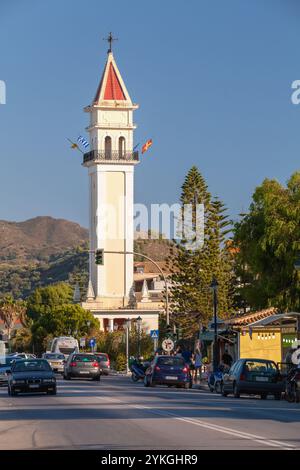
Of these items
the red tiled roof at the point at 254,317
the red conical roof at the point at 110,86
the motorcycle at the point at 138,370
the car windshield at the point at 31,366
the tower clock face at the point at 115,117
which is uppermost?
the red conical roof at the point at 110,86

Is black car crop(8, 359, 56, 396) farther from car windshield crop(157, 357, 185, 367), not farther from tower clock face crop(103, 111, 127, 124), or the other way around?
tower clock face crop(103, 111, 127, 124)

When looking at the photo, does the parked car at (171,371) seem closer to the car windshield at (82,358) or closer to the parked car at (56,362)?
the car windshield at (82,358)

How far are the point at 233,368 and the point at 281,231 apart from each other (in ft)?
65.1

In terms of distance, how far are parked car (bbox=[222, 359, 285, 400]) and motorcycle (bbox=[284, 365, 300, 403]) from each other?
64.2 inches

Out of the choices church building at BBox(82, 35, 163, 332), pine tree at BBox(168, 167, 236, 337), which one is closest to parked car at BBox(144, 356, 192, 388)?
pine tree at BBox(168, 167, 236, 337)

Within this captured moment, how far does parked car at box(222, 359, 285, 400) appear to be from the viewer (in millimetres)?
38125

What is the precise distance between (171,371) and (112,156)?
256ft

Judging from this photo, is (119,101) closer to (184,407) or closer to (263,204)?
(263,204)

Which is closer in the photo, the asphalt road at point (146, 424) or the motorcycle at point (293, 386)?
the asphalt road at point (146, 424)

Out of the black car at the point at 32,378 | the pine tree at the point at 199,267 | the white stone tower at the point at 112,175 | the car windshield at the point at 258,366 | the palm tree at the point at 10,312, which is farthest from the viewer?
the palm tree at the point at 10,312

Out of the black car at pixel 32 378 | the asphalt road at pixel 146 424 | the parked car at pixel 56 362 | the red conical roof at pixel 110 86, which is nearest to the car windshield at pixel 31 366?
the black car at pixel 32 378

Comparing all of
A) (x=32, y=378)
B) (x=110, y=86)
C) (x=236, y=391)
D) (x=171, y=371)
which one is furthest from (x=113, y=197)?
(x=236, y=391)

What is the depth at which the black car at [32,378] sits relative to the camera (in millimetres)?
39938
